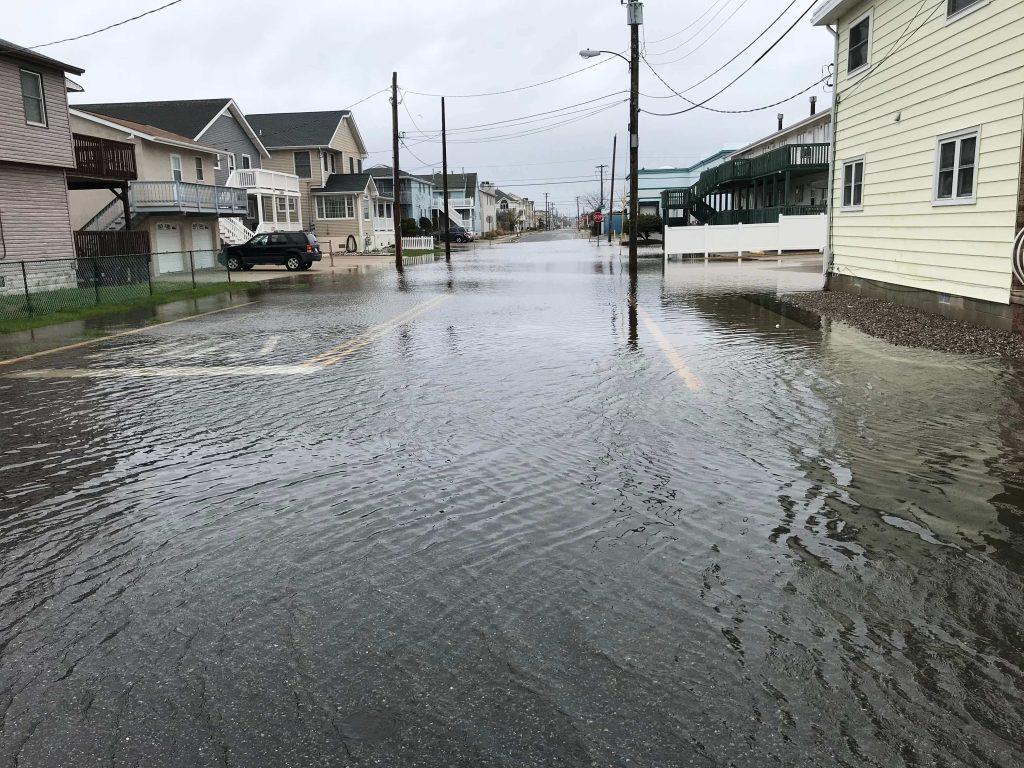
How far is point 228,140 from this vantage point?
48188 mm

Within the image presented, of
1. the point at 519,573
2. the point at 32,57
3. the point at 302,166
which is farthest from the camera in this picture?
the point at 302,166

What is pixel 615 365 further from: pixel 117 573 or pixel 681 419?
pixel 117 573

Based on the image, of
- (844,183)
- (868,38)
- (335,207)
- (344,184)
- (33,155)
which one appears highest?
(868,38)

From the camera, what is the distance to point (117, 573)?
14.8 ft

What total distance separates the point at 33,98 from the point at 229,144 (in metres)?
22.2

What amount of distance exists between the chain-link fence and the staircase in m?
17.3

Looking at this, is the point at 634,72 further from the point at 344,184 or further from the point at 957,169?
the point at 344,184

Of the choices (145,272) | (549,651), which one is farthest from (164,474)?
(145,272)

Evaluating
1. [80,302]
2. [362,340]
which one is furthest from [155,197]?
[362,340]

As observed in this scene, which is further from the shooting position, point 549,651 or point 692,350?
point 692,350

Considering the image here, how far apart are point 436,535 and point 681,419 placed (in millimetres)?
3411

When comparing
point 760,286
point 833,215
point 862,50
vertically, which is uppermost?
point 862,50

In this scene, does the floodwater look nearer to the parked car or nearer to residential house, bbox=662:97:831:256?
residential house, bbox=662:97:831:256

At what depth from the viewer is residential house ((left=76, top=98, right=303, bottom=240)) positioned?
45.5m
